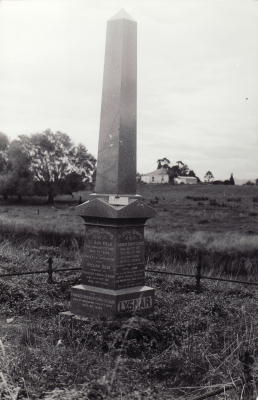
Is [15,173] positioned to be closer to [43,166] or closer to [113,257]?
[43,166]

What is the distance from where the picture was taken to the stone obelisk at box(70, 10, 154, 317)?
20.0 feet

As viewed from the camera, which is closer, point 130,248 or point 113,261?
point 113,261

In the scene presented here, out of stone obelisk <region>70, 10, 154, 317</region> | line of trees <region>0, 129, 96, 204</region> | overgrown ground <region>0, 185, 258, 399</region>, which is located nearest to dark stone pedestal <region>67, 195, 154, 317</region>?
stone obelisk <region>70, 10, 154, 317</region>

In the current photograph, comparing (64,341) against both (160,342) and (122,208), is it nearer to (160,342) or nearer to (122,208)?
(160,342)

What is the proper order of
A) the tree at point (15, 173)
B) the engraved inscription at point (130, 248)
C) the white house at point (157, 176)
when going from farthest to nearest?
the white house at point (157, 176) → the tree at point (15, 173) → the engraved inscription at point (130, 248)

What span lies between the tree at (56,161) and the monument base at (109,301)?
26171 mm

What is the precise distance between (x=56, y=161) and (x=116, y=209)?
28.9 metres

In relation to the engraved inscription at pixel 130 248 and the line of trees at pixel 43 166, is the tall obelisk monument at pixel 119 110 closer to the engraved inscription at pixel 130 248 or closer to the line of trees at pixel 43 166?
the engraved inscription at pixel 130 248

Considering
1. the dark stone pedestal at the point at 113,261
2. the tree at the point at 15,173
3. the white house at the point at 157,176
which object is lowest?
the dark stone pedestal at the point at 113,261

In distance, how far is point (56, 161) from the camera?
1345 inches

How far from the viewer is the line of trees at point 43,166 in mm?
29672

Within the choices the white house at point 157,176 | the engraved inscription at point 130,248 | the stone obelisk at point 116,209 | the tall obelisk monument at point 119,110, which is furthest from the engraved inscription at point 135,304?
the white house at point 157,176

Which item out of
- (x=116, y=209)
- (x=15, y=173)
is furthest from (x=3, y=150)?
(x=116, y=209)

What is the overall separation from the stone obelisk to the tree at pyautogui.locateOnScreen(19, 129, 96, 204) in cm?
2601
